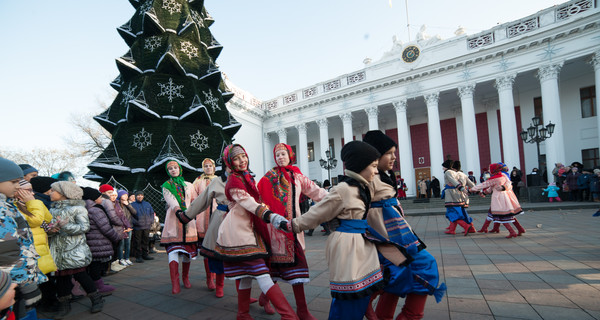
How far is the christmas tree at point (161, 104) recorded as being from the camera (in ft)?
25.8

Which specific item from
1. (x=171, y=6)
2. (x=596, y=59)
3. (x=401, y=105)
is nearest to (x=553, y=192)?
(x=596, y=59)

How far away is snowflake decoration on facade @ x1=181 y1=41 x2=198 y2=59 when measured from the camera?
346 inches

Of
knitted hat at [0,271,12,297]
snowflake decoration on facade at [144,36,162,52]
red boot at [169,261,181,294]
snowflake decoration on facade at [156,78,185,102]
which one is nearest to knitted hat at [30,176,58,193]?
red boot at [169,261,181,294]

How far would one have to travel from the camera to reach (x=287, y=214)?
3.16m

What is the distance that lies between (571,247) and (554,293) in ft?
10.5

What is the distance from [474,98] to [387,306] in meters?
26.3

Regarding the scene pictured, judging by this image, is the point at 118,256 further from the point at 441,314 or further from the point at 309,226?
the point at 441,314

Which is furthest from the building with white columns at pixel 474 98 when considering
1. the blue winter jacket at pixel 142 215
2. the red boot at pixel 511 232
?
the blue winter jacket at pixel 142 215

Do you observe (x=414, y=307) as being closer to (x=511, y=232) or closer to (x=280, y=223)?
(x=280, y=223)

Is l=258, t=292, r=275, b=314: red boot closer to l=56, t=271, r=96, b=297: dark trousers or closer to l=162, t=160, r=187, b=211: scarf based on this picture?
l=162, t=160, r=187, b=211: scarf

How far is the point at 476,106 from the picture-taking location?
79.3ft

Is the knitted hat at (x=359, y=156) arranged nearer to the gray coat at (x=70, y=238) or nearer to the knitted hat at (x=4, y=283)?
the knitted hat at (x=4, y=283)

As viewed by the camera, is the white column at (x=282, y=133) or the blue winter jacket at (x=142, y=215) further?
the white column at (x=282, y=133)

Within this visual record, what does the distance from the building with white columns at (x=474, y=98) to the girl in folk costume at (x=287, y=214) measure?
20.4 meters
